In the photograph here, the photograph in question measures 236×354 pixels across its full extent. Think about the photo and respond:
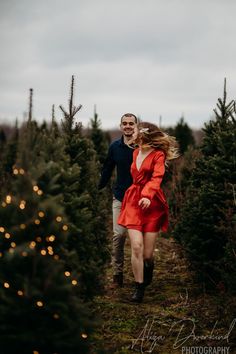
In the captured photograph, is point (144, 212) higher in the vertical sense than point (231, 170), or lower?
lower

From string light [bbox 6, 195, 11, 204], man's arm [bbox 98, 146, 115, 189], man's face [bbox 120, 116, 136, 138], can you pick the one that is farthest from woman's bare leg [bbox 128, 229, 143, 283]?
string light [bbox 6, 195, 11, 204]

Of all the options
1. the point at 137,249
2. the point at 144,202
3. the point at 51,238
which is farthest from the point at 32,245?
the point at 137,249

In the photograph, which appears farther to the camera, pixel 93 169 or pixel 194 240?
pixel 194 240

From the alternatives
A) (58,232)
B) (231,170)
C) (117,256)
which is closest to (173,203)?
(117,256)

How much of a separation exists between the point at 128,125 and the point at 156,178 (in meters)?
1.38

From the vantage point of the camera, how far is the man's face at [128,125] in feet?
23.8

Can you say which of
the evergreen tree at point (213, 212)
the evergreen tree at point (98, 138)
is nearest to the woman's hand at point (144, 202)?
the evergreen tree at point (213, 212)

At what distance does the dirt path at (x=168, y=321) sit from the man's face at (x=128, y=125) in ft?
8.37

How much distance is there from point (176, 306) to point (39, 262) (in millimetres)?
3204

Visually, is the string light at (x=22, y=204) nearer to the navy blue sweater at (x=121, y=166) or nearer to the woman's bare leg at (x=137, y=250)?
the woman's bare leg at (x=137, y=250)

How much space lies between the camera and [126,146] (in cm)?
742

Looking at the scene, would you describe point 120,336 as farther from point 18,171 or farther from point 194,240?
point 18,171

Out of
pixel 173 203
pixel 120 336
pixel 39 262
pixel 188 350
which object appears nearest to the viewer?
pixel 39 262

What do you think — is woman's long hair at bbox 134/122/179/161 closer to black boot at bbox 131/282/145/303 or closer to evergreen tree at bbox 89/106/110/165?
black boot at bbox 131/282/145/303
